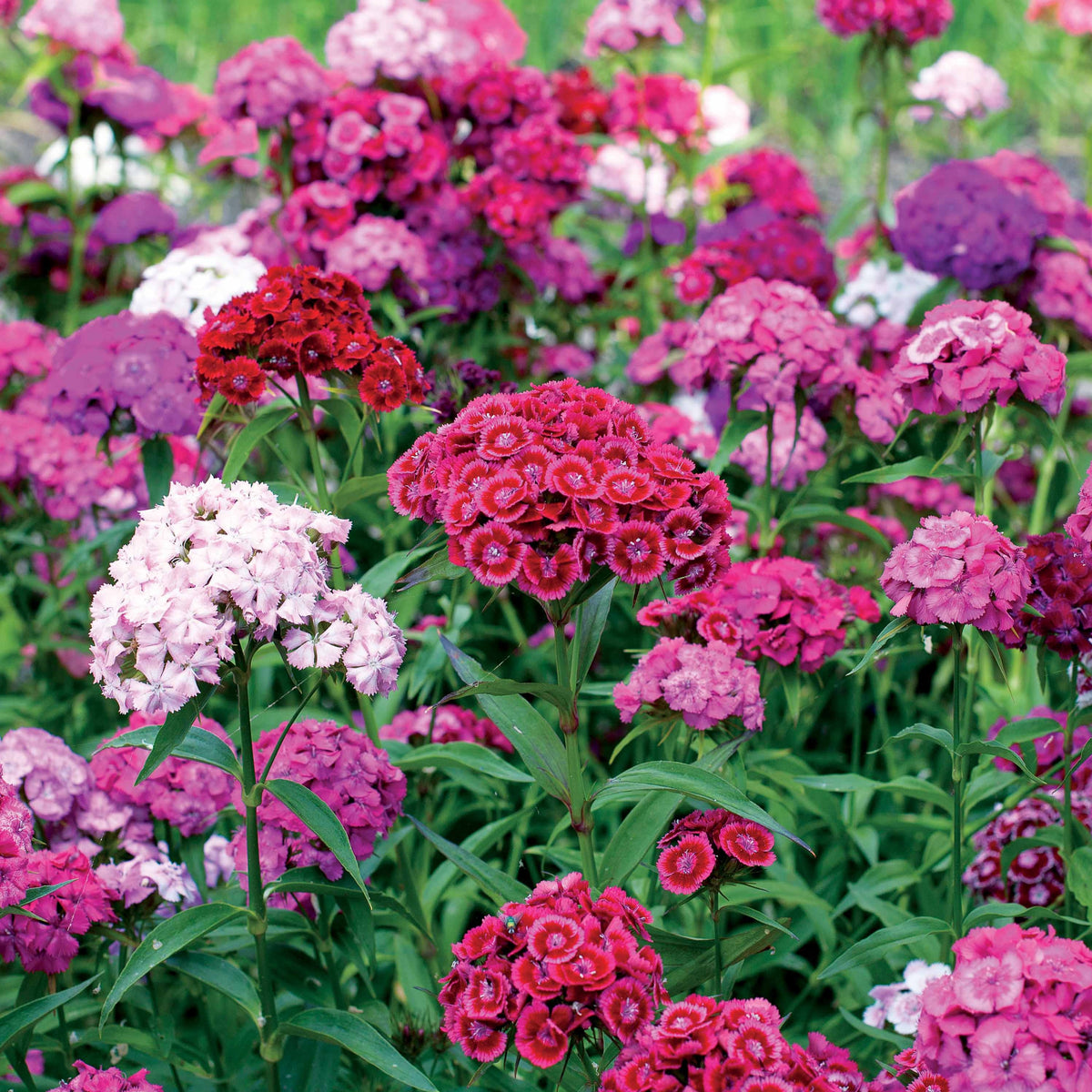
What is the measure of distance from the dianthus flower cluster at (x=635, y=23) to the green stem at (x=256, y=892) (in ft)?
11.7

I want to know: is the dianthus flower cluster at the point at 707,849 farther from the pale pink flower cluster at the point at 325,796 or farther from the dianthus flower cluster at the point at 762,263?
the dianthus flower cluster at the point at 762,263

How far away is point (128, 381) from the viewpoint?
3.15 meters

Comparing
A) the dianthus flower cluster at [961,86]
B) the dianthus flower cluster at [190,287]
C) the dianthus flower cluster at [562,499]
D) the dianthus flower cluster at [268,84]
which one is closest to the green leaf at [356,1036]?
the dianthus flower cluster at [562,499]

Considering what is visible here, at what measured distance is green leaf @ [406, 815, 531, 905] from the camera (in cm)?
223

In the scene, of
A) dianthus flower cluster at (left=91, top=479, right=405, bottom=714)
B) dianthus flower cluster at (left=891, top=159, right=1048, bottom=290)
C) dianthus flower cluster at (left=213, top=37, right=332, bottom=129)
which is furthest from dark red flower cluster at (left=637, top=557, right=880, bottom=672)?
dianthus flower cluster at (left=213, top=37, right=332, bottom=129)

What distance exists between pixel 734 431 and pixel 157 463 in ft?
4.97

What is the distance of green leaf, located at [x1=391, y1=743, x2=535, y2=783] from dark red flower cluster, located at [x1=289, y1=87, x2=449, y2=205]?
2172 millimetres

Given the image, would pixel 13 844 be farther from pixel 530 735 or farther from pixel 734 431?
pixel 734 431

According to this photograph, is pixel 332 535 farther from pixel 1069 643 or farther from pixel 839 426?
pixel 839 426

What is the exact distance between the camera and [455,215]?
436 cm

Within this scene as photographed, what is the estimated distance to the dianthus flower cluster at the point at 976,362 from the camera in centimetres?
262

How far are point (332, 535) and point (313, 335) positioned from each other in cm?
60

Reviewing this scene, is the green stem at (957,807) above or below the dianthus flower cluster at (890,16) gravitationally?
below

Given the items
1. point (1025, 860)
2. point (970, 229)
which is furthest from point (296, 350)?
point (970, 229)
